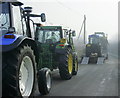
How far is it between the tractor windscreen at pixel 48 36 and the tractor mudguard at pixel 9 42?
5.08 meters

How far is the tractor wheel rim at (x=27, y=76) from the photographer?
486 cm

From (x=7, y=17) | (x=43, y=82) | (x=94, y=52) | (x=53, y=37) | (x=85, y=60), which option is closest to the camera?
(x=7, y=17)

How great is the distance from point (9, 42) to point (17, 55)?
29 centimetres

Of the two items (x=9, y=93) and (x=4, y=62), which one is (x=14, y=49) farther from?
(x=9, y=93)

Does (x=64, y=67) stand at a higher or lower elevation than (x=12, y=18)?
lower

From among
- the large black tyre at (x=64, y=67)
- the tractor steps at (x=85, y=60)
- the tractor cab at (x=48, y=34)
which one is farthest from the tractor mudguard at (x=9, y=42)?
the tractor steps at (x=85, y=60)

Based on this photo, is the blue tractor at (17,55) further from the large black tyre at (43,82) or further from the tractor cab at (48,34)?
the tractor cab at (48,34)

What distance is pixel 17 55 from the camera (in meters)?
4.36

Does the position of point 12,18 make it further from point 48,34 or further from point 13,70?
point 48,34

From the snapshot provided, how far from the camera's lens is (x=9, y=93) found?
417 centimetres

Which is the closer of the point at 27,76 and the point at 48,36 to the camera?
the point at 27,76

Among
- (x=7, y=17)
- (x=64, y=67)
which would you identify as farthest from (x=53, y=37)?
(x=7, y=17)

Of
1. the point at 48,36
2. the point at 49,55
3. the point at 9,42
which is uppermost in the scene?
the point at 9,42

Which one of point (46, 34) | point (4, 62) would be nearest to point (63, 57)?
point (46, 34)
